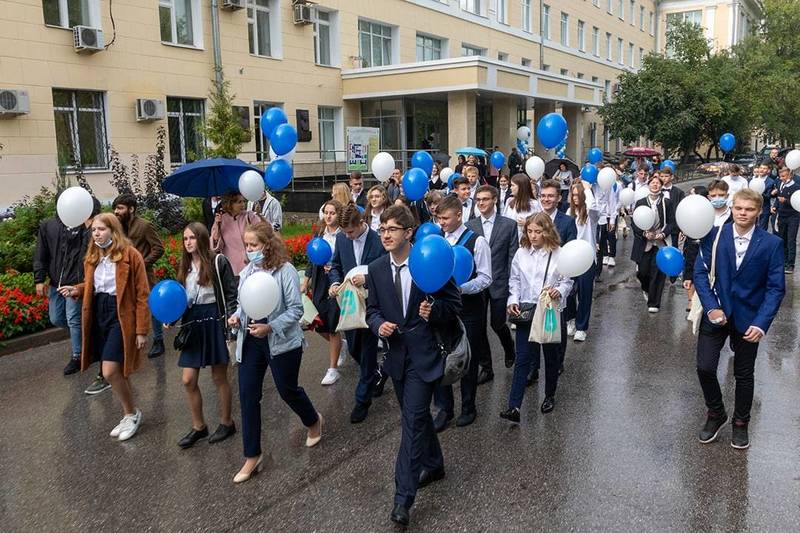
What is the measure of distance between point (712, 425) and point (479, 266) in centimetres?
200

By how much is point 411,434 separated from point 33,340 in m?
5.68

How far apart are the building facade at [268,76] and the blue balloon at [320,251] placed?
497 inches

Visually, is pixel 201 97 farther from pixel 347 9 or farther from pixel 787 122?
pixel 787 122

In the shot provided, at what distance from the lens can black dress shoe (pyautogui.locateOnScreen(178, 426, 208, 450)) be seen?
482 cm

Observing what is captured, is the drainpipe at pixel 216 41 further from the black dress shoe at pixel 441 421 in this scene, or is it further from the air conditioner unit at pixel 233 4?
the black dress shoe at pixel 441 421

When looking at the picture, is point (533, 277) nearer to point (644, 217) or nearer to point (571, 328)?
point (571, 328)

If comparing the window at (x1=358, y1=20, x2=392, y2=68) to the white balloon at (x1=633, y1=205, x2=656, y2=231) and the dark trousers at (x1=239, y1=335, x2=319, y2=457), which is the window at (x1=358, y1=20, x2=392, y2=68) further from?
the dark trousers at (x1=239, y1=335, x2=319, y2=457)

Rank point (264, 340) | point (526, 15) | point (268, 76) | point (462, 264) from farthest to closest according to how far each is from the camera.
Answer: point (526, 15) → point (268, 76) → point (462, 264) → point (264, 340)

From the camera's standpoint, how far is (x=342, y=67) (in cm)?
2477

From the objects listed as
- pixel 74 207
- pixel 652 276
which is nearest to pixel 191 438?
pixel 74 207

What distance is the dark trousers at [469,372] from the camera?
5066 mm

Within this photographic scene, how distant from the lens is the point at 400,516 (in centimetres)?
367

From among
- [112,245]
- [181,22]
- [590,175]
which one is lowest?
[112,245]

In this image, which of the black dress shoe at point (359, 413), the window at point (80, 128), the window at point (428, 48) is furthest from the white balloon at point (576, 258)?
the window at point (428, 48)
